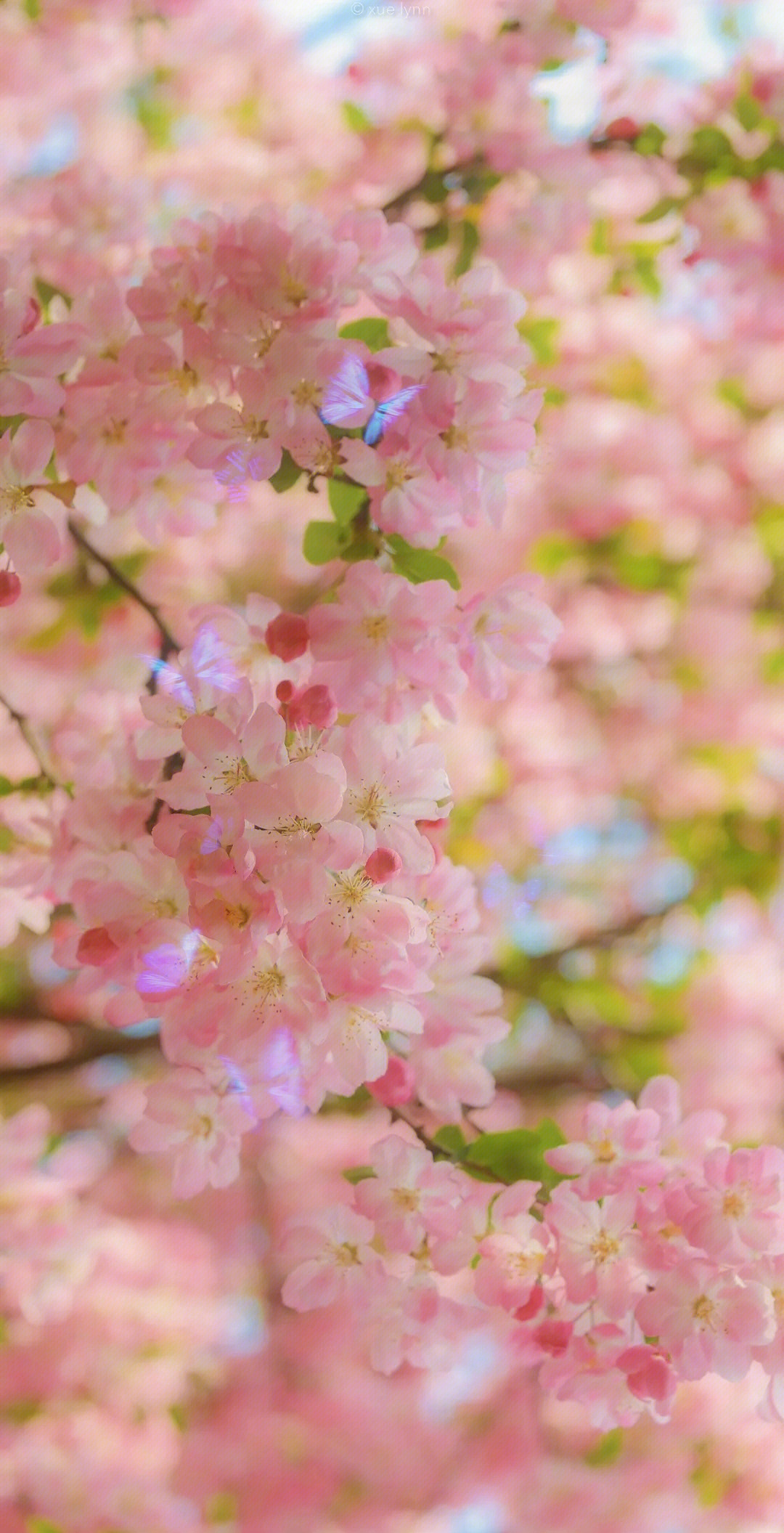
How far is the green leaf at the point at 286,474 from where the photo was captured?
98 cm

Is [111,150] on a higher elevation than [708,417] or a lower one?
higher

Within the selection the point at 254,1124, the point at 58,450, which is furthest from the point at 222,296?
the point at 254,1124

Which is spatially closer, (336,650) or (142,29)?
(336,650)

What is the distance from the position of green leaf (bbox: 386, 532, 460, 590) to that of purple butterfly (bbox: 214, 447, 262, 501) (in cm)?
12

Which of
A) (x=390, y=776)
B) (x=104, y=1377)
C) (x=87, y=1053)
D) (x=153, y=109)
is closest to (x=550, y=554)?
(x=153, y=109)

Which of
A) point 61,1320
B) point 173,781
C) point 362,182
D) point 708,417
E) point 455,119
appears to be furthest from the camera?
point 708,417

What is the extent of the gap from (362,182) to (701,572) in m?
1.21

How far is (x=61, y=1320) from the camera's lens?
2.45 meters

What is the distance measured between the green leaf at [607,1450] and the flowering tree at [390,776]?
6.3 inches

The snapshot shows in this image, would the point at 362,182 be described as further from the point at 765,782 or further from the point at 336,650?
the point at 765,782

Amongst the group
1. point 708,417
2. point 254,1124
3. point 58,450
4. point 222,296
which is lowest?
point 708,417

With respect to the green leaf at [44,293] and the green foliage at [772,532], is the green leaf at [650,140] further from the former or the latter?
the green foliage at [772,532]

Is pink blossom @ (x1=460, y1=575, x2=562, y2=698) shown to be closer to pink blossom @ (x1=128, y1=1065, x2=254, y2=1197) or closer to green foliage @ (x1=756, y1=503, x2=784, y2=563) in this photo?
pink blossom @ (x1=128, y1=1065, x2=254, y2=1197)

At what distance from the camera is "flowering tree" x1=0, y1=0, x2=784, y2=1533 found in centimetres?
94
